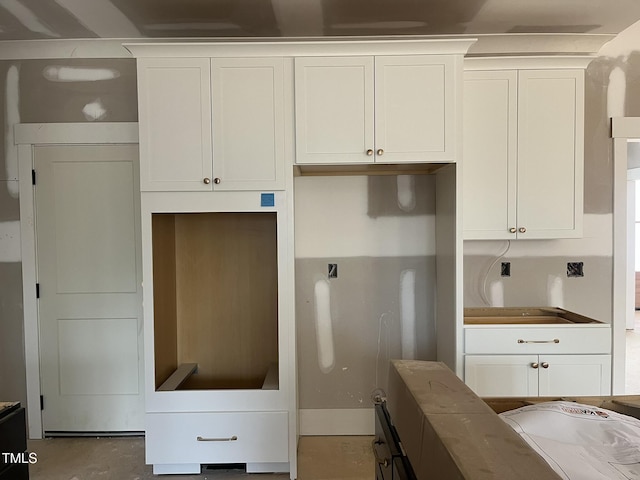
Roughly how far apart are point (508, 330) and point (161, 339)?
198cm

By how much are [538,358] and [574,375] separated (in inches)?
8.6

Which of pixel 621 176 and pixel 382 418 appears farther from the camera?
pixel 621 176

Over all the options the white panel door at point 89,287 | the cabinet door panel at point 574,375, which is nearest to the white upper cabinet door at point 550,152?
the cabinet door panel at point 574,375

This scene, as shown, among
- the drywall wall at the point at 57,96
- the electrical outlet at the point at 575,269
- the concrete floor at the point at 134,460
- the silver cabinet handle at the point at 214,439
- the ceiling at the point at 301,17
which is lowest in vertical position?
the concrete floor at the point at 134,460

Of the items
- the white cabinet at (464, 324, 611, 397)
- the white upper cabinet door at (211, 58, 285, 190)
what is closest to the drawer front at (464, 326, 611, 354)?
the white cabinet at (464, 324, 611, 397)

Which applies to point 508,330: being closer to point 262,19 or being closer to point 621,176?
point 621,176

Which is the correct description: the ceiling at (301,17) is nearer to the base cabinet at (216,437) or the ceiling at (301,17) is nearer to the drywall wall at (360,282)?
the drywall wall at (360,282)

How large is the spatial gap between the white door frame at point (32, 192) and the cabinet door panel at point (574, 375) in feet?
9.34

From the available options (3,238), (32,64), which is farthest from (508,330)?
(32,64)

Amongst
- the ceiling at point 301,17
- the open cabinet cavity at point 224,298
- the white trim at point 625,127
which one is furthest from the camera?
the open cabinet cavity at point 224,298

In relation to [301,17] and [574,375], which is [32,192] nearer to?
[301,17]

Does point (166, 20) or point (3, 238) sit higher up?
point (166, 20)

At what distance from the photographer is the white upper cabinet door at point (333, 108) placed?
7.64ft

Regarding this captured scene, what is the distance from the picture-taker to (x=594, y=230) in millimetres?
2885
